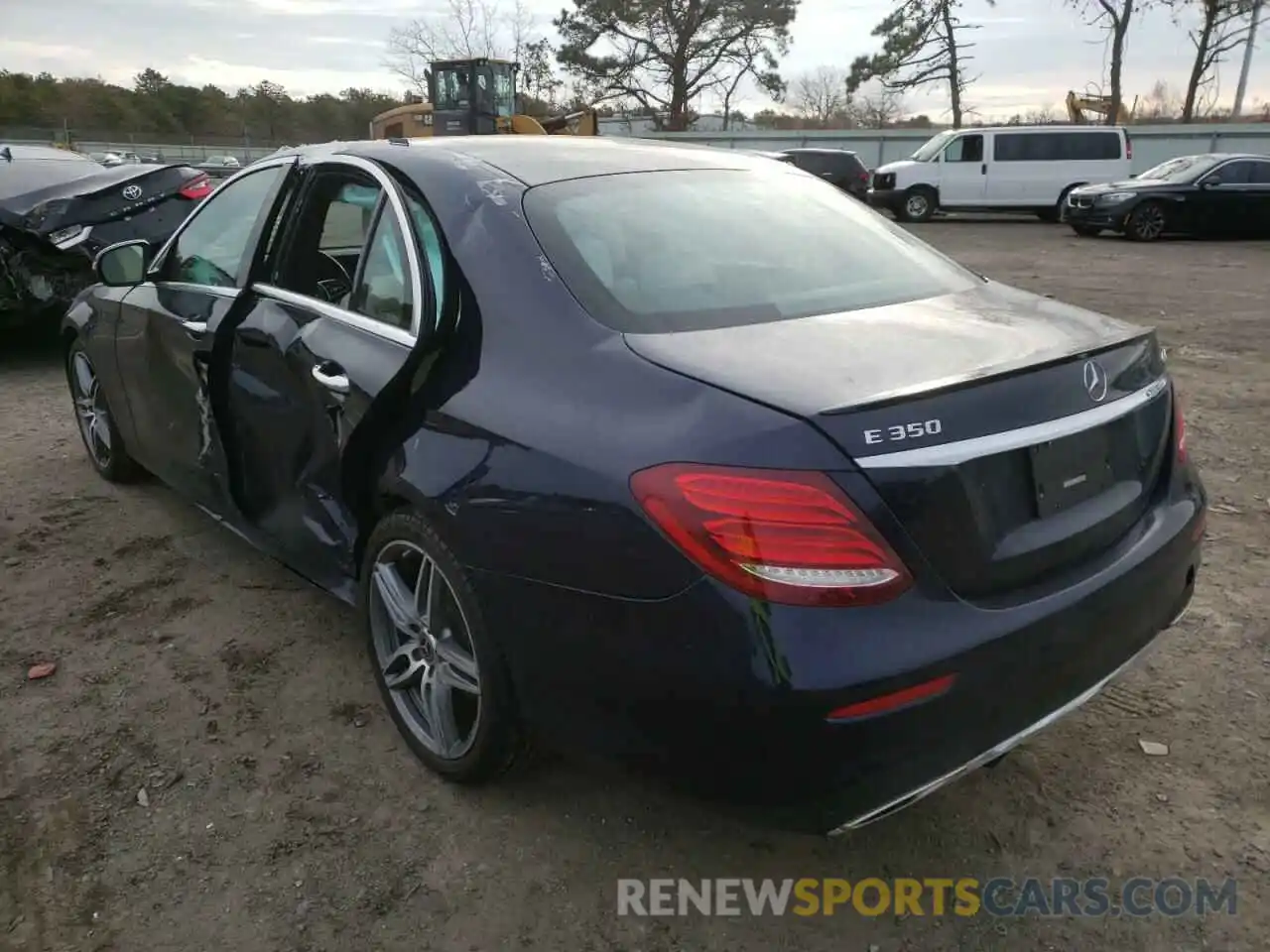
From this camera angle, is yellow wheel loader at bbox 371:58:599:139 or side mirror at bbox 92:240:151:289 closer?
side mirror at bbox 92:240:151:289

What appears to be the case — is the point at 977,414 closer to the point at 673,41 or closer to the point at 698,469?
the point at 698,469

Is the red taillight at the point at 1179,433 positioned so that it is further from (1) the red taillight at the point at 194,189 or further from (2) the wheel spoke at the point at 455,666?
(1) the red taillight at the point at 194,189

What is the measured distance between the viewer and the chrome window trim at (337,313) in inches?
99.6

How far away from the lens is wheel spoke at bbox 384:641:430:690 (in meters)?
2.61

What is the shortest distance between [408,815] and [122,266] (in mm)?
2654

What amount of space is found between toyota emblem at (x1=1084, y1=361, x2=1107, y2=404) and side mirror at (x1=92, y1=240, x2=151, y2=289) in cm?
349

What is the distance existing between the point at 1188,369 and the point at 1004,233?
Answer: 1350 cm

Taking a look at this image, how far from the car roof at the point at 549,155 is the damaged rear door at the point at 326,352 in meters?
0.11

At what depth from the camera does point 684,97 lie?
43.3 meters

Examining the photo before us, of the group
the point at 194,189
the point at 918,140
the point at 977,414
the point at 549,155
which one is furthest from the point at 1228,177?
the point at 977,414

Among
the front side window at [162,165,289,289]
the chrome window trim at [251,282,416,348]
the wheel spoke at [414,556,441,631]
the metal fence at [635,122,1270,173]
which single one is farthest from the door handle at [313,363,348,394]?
the metal fence at [635,122,1270,173]

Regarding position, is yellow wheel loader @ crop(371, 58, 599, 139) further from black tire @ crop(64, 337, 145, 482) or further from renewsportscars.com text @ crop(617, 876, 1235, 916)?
renewsportscars.com text @ crop(617, 876, 1235, 916)

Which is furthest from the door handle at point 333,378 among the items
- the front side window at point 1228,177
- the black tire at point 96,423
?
the front side window at point 1228,177

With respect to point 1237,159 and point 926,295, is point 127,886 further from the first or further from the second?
point 1237,159
